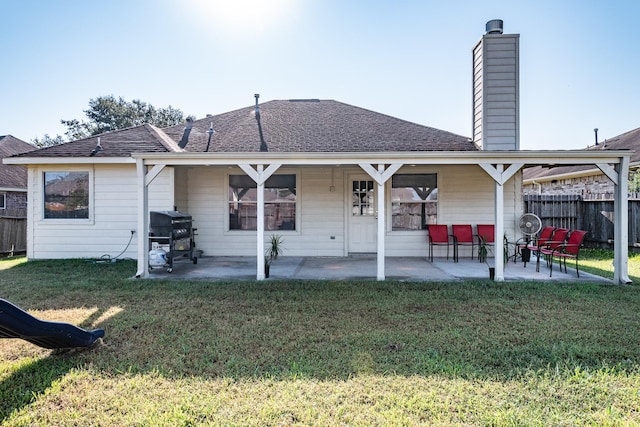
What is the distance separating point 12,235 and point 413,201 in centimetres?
1166

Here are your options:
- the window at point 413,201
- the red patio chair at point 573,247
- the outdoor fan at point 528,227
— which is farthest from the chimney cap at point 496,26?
the red patio chair at point 573,247

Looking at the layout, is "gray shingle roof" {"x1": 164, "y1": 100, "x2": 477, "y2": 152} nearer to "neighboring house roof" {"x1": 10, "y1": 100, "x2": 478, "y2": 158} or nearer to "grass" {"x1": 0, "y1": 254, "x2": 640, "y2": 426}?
"neighboring house roof" {"x1": 10, "y1": 100, "x2": 478, "y2": 158}

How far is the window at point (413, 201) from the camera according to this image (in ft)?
31.2

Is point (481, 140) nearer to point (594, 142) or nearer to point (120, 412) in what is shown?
point (120, 412)

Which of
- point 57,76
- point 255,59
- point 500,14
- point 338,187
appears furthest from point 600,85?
point 57,76

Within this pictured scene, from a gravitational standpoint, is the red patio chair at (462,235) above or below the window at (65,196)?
below

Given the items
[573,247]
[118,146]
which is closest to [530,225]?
[573,247]

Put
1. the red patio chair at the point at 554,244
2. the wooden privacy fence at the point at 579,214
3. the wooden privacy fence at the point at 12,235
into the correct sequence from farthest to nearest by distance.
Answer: the wooden privacy fence at the point at 579,214 → the wooden privacy fence at the point at 12,235 → the red patio chair at the point at 554,244

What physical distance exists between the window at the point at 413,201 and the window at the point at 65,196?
25.4ft

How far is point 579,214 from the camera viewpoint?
39.5 ft

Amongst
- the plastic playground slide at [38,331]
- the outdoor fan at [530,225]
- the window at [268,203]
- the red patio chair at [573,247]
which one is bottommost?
the plastic playground slide at [38,331]

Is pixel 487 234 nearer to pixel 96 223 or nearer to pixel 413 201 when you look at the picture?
pixel 413 201

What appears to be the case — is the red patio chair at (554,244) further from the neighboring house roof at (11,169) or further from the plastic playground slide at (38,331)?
the neighboring house roof at (11,169)

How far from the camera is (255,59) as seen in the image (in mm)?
13133
